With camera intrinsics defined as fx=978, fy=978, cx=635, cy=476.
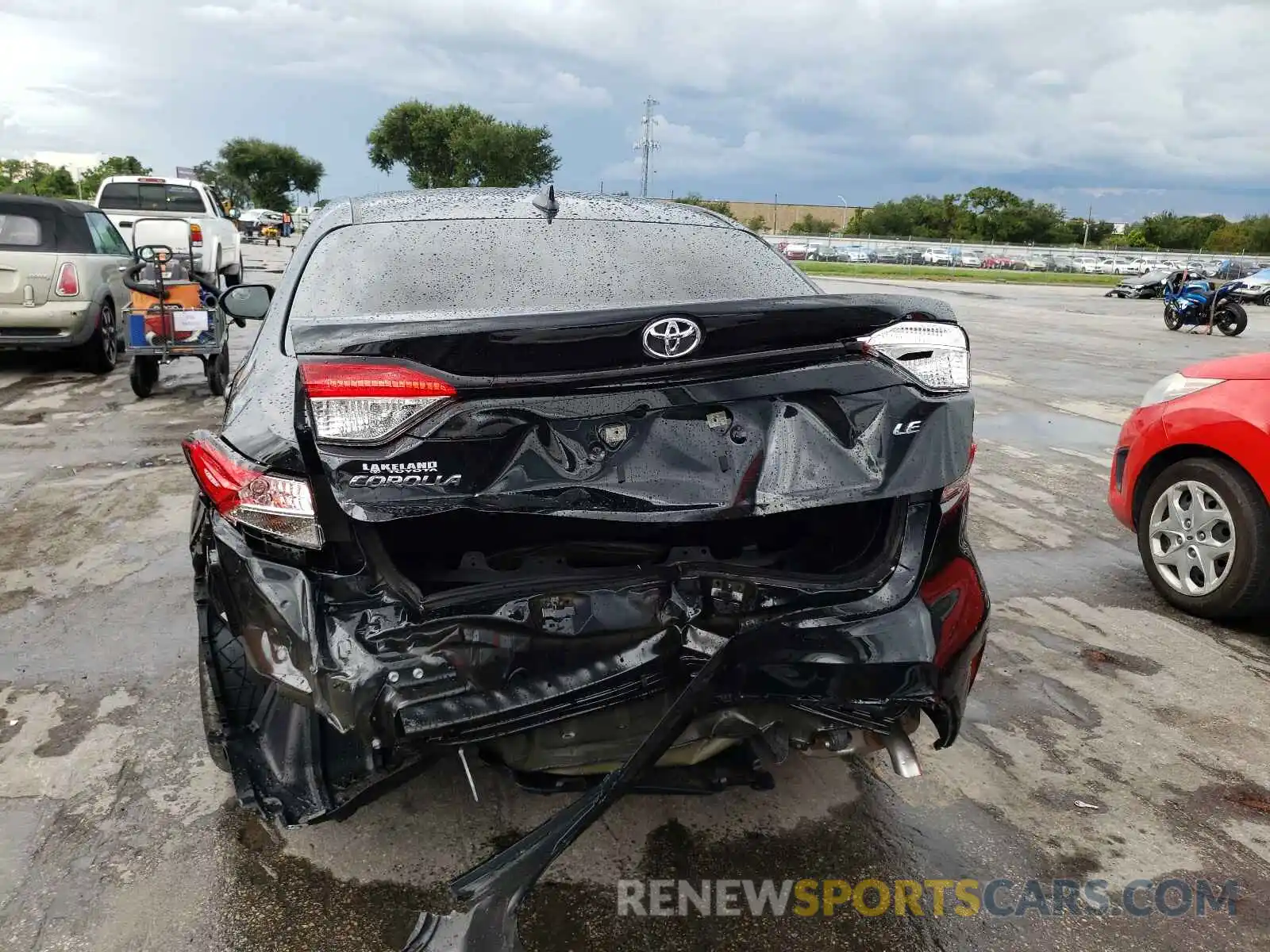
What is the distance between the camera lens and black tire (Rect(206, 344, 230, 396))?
916 centimetres

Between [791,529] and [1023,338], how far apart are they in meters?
15.5

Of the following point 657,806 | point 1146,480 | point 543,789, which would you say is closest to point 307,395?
point 543,789

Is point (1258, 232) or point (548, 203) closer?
point (548, 203)

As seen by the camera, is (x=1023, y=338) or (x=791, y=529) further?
(x=1023, y=338)

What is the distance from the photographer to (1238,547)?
4.22 meters

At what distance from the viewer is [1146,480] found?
4793mm

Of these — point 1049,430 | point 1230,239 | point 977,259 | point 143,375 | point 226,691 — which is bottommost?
point 1049,430

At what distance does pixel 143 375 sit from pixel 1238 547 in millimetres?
8794

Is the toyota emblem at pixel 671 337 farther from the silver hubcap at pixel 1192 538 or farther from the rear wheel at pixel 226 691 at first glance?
the silver hubcap at pixel 1192 538

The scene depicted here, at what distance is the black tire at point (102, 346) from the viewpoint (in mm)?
10289

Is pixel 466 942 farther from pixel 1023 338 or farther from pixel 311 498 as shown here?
pixel 1023 338

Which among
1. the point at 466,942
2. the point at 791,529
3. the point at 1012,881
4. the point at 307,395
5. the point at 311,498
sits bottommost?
the point at 1012,881

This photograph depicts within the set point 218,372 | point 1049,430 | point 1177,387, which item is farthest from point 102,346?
point 1177,387

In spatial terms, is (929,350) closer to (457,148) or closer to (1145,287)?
(1145,287)
